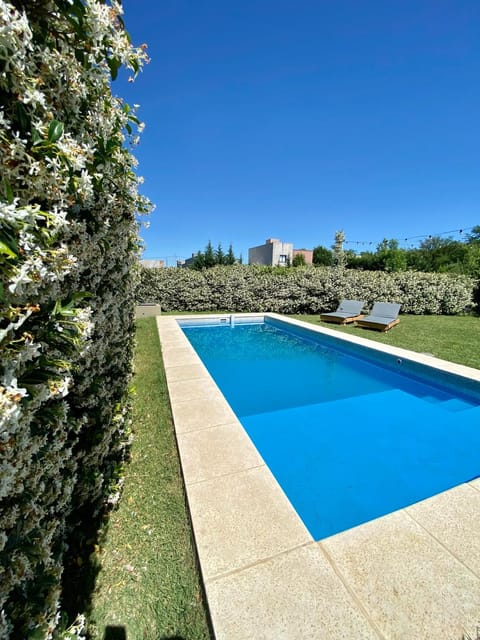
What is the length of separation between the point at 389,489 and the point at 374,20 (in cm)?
1058

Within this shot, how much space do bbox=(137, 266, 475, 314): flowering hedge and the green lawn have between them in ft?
35.7

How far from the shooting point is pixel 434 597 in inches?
65.1

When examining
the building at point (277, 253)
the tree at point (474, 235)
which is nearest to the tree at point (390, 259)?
the tree at point (474, 235)

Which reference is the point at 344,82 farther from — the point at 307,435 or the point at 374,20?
the point at 307,435

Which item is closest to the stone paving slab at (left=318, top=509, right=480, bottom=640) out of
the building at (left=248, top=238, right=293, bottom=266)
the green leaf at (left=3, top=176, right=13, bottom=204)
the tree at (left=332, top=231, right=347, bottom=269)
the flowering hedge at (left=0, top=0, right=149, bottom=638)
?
the flowering hedge at (left=0, top=0, right=149, bottom=638)

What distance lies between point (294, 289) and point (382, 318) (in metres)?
4.83

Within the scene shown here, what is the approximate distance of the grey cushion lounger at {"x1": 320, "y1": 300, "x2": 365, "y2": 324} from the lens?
37.3 feet

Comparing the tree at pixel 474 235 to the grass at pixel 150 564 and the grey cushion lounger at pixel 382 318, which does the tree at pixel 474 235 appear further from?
the grass at pixel 150 564

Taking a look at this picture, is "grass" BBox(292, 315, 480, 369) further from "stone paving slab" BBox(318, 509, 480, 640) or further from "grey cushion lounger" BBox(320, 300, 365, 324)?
"stone paving slab" BBox(318, 509, 480, 640)

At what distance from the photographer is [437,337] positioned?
8.99 m

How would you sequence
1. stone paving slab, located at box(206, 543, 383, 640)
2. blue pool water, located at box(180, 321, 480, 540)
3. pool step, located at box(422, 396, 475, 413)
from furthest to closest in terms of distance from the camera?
1. pool step, located at box(422, 396, 475, 413)
2. blue pool water, located at box(180, 321, 480, 540)
3. stone paving slab, located at box(206, 543, 383, 640)

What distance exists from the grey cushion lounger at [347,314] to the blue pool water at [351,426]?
311cm

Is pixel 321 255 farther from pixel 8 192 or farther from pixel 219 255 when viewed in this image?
pixel 8 192

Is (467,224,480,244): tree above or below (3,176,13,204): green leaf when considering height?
above
